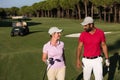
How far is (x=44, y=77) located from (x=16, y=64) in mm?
3986

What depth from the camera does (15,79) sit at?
52.8 feet

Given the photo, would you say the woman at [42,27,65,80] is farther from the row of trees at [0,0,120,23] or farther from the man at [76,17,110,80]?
the row of trees at [0,0,120,23]

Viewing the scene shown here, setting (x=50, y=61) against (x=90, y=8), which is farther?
(x=90, y=8)

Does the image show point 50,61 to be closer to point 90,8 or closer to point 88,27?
point 88,27

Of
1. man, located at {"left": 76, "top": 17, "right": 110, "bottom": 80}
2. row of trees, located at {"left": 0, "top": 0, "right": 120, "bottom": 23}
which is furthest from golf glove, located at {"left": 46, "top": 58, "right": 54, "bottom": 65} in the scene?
row of trees, located at {"left": 0, "top": 0, "right": 120, "bottom": 23}

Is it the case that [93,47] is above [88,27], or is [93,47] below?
below

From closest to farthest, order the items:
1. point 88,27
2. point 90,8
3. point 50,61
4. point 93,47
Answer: point 50,61 < point 88,27 < point 93,47 < point 90,8

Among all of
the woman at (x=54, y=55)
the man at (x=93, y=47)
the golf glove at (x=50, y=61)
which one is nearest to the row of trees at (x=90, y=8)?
the man at (x=93, y=47)

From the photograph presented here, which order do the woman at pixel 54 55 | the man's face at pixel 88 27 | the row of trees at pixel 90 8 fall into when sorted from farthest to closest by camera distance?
the row of trees at pixel 90 8
the man's face at pixel 88 27
the woman at pixel 54 55

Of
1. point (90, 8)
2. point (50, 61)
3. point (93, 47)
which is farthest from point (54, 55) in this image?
point (90, 8)

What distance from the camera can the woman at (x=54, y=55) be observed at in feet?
31.4

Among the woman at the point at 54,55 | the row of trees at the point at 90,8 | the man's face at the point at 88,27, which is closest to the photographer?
the woman at the point at 54,55

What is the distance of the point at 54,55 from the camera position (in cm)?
970

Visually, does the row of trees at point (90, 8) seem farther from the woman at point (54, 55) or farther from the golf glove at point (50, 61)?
the golf glove at point (50, 61)
